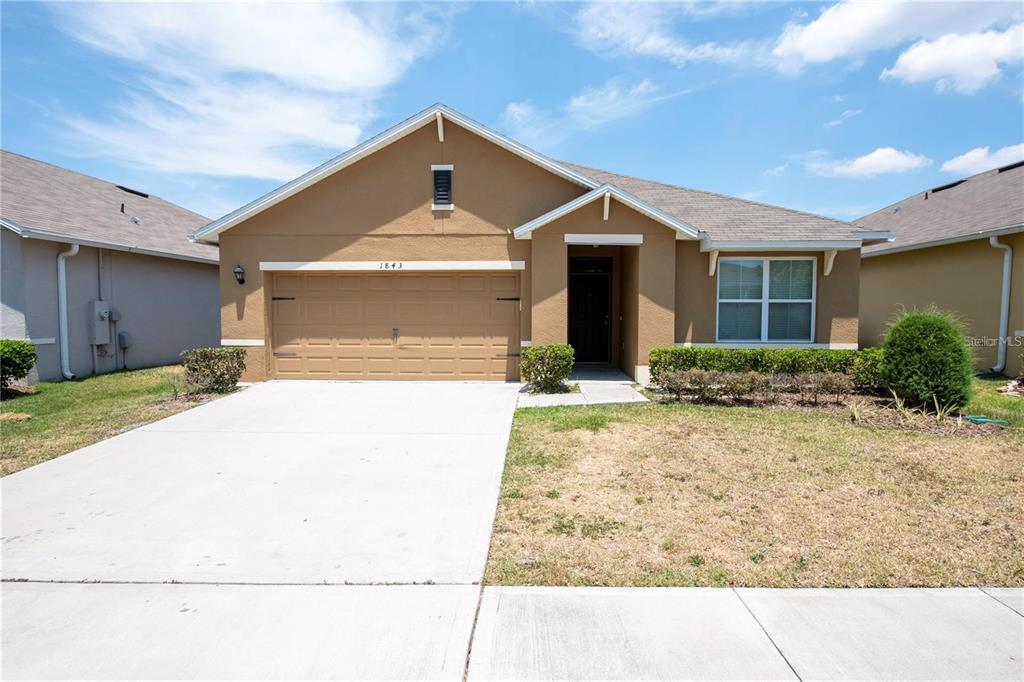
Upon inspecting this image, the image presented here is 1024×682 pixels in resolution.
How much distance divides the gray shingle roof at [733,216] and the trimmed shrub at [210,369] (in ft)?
31.2

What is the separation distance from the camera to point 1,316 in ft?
38.0

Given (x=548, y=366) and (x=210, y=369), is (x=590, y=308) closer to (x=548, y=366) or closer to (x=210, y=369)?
(x=548, y=366)

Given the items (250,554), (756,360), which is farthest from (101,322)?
(756,360)

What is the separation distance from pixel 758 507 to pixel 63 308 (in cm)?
1488

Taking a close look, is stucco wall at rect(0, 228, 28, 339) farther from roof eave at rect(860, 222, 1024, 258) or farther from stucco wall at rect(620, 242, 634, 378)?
roof eave at rect(860, 222, 1024, 258)

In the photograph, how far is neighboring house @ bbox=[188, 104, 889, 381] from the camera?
39.4 feet

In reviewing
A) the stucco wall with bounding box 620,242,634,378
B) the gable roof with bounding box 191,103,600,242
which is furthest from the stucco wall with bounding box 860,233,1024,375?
the gable roof with bounding box 191,103,600,242

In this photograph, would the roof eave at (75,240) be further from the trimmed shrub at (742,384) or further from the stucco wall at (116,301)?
the trimmed shrub at (742,384)

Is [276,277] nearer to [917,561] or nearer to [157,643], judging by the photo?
[157,643]

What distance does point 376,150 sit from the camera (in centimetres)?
1213

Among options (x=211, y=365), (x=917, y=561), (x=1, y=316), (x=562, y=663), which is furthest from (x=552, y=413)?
(x=1, y=316)

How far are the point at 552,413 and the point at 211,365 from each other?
6.78m

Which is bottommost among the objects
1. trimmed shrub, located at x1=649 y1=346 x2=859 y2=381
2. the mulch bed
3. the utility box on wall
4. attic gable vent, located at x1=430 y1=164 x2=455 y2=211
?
the mulch bed

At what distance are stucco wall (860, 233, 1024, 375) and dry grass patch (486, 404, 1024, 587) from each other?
7364mm
